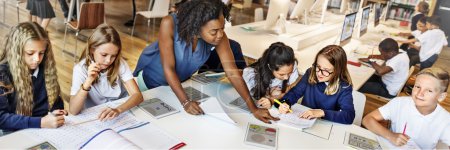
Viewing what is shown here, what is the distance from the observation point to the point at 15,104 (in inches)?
53.0

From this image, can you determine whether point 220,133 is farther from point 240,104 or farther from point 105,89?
point 105,89

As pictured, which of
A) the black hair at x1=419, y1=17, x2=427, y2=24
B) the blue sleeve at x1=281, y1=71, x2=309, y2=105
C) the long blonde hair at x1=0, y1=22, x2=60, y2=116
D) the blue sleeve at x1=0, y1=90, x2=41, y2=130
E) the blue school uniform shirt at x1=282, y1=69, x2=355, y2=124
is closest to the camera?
the blue sleeve at x1=0, y1=90, x2=41, y2=130

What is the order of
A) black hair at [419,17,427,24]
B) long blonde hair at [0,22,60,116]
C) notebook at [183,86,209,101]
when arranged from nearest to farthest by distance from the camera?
1. long blonde hair at [0,22,60,116]
2. notebook at [183,86,209,101]
3. black hair at [419,17,427,24]

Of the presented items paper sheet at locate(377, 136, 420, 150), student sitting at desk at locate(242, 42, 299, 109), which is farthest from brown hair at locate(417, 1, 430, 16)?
paper sheet at locate(377, 136, 420, 150)

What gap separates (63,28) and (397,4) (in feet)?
12.6

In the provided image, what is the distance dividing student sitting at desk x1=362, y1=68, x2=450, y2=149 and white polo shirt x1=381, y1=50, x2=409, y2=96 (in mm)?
1273

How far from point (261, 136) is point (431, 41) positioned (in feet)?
7.96

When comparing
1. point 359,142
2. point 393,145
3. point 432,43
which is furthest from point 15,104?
point 432,43

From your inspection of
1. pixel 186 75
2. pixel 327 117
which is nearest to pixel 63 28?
pixel 186 75

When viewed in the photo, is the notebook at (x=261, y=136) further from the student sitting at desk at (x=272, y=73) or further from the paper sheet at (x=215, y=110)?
the student sitting at desk at (x=272, y=73)

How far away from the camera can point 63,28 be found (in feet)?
14.0

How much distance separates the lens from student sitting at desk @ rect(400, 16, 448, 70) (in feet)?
9.71

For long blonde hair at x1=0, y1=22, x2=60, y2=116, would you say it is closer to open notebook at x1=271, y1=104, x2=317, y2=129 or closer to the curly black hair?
the curly black hair

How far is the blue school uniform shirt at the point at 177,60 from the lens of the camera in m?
1.68
